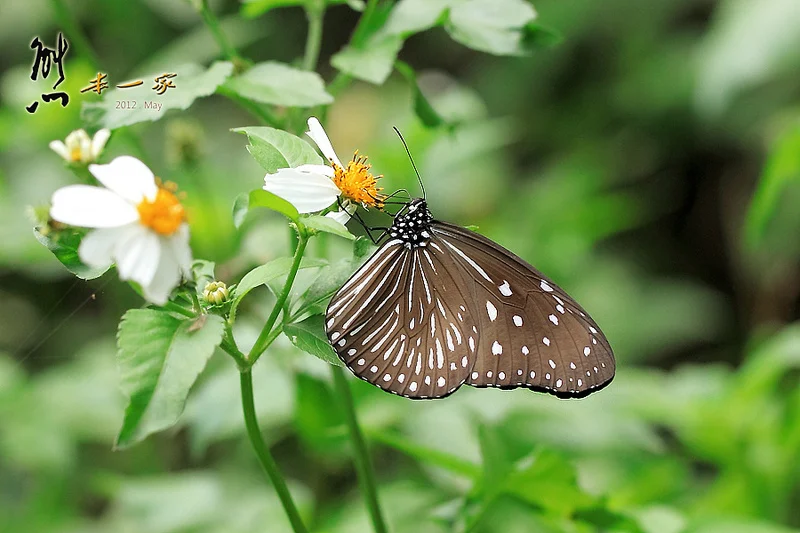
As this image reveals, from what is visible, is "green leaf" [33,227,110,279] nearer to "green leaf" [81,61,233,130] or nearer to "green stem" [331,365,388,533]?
"green leaf" [81,61,233,130]

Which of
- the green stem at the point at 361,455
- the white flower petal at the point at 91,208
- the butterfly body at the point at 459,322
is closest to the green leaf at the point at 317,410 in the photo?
the green stem at the point at 361,455

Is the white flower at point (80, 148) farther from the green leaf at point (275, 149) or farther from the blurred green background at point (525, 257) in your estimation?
the blurred green background at point (525, 257)

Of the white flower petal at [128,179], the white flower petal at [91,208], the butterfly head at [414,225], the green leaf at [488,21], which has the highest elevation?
the green leaf at [488,21]

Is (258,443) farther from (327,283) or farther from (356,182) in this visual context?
(356,182)

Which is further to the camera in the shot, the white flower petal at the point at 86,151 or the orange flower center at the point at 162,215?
the white flower petal at the point at 86,151

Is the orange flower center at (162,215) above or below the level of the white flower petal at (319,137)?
below

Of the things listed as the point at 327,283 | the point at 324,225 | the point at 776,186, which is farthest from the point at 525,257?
the point at 324,225

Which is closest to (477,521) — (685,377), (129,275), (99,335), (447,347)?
(447,347)
